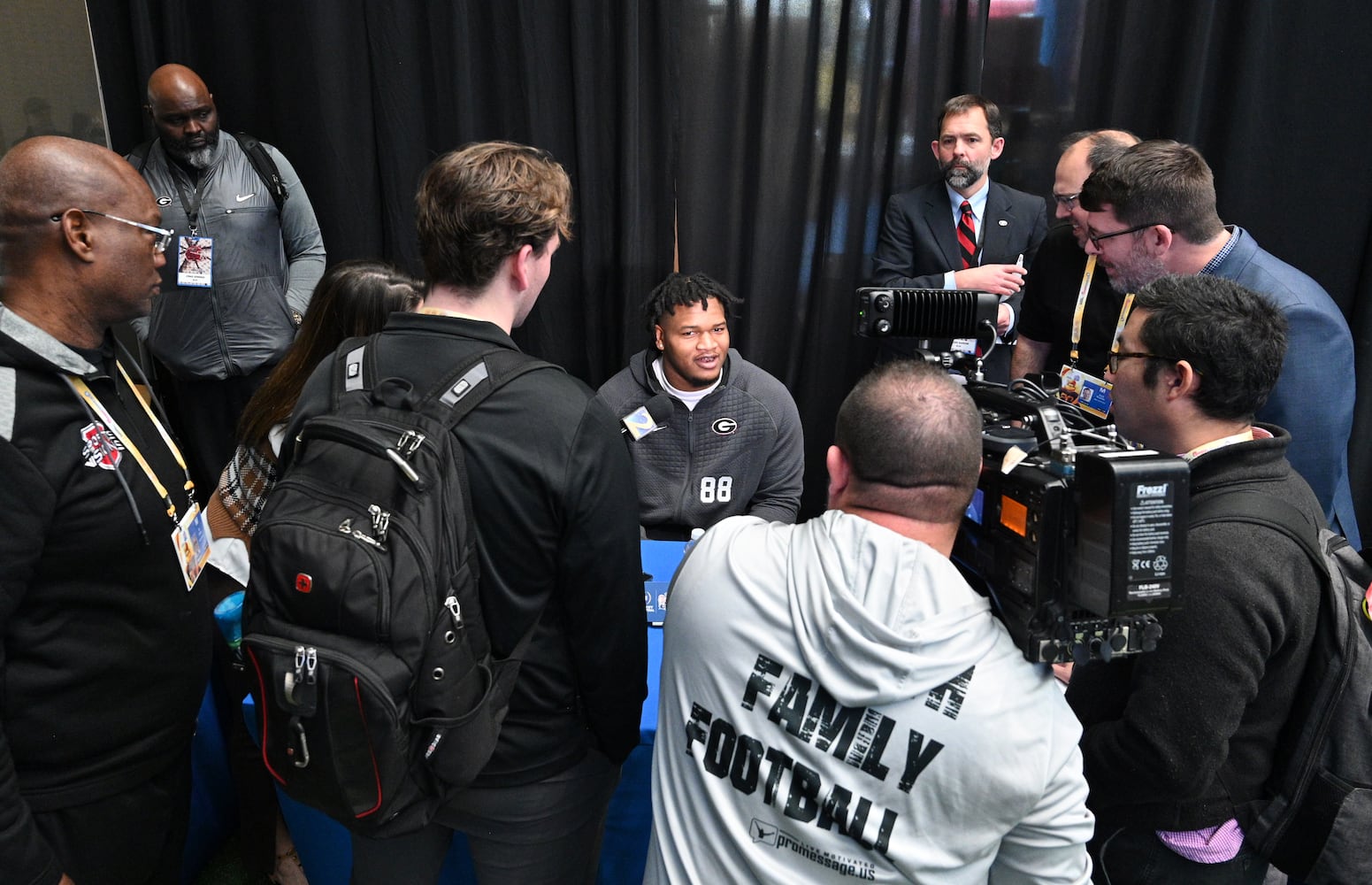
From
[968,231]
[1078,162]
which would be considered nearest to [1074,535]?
[1078,162]

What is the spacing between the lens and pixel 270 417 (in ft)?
5.55

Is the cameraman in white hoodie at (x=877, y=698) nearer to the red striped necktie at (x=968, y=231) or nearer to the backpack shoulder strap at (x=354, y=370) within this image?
the backpack shoulder strap at (x=354, y=370)

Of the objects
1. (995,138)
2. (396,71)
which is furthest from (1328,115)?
(396,71)

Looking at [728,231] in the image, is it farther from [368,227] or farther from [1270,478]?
[1270,478]

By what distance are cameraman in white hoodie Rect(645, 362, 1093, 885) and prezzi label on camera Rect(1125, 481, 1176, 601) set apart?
14 centimetres

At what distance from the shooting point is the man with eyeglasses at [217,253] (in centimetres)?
303

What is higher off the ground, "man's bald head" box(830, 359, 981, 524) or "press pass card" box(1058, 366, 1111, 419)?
"man's bald head" box(830, 359, 981, 524)

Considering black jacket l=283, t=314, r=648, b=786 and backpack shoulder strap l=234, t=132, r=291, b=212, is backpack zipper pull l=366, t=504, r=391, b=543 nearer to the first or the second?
black jacket l=283, t=314, r=648, b=786

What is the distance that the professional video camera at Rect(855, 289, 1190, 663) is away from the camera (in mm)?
905

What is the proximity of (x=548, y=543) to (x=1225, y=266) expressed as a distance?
1686 millimetres

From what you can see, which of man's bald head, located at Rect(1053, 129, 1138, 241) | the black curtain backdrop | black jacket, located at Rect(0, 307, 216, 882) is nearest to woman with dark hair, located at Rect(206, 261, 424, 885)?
black jacket, located at Rect(0, 307, 216, 882)

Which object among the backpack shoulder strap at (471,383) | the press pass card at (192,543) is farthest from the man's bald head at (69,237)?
the backpack shoulder strap at (471,383)

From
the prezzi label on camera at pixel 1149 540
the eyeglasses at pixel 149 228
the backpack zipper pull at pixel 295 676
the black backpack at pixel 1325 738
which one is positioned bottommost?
the black backpack at pixel 1325 738

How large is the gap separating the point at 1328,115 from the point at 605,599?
3.27 meters
